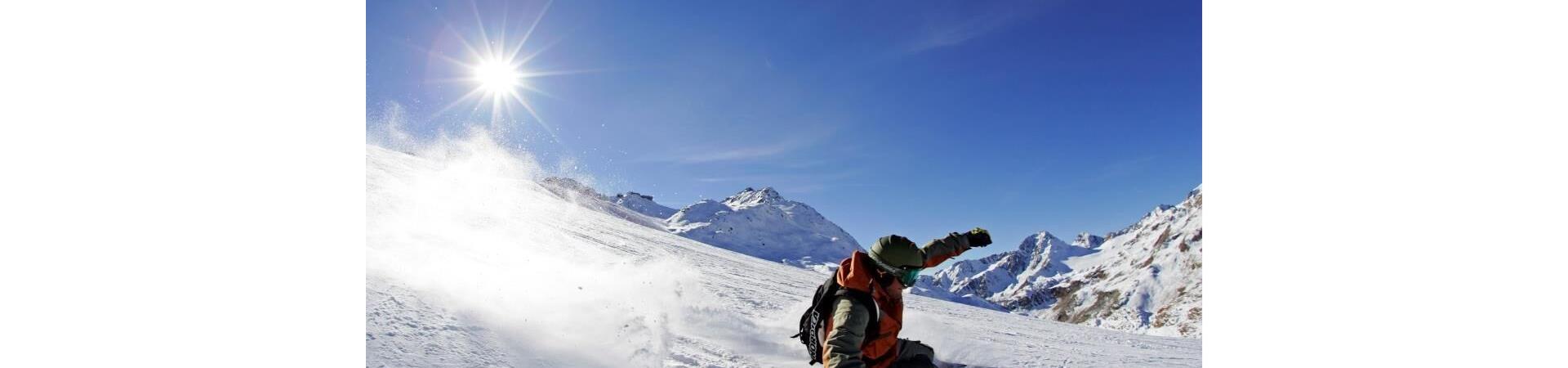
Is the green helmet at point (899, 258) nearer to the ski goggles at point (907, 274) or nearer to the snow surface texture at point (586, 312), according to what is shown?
the ski goggles at point (907, 274)

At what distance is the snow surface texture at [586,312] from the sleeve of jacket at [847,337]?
318cm

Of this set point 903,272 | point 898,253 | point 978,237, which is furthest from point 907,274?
point 978,237

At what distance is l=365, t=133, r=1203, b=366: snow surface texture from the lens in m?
5.72

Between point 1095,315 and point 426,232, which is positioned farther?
point 1095,315

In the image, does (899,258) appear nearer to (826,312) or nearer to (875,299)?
(875,299)

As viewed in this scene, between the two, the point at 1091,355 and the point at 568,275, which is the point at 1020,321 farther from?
the point at 568,275

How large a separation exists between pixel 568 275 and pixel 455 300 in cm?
355

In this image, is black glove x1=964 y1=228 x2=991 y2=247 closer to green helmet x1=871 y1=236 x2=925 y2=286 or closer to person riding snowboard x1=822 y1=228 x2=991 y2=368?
person riding snowboard x1=822 y1=228 x2=991 y2=368

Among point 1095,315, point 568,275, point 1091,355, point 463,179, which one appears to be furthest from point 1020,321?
point 1095,315

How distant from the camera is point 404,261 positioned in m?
7.70

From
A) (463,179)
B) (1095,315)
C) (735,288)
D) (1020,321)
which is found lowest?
(1095,315)

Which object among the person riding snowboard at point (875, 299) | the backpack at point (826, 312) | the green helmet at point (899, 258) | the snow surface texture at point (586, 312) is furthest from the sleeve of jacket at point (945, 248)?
the snow surface texture at point (586, 312)

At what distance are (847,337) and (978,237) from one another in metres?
1.22

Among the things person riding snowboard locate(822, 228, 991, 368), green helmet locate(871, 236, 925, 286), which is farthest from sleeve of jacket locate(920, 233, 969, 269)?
green helmet locate(871, 236, 925, 286)
